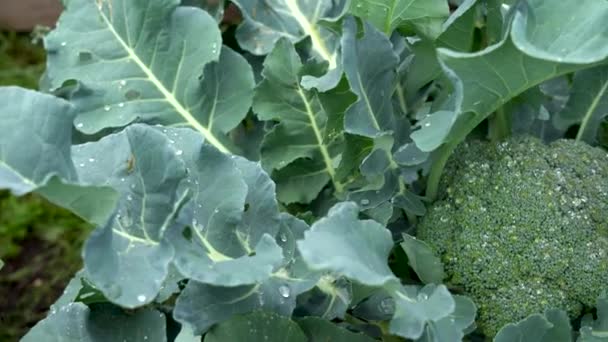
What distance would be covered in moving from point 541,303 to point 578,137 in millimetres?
243

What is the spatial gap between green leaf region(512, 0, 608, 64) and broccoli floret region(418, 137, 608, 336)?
7.2 inches

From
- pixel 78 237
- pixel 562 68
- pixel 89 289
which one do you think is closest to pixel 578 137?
pixel 562 68

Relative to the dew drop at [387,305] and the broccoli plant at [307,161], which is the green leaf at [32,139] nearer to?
the broccoli plant at [307,161]

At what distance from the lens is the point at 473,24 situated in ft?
2.81

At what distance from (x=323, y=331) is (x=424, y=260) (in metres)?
0.13

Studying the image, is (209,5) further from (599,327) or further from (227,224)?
(599,327)

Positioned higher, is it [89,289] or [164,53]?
[164,53]

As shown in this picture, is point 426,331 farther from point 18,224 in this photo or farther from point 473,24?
point 18,224

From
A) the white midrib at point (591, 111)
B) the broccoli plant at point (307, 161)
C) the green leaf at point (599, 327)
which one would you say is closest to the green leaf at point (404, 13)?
the broccoli plant at point (307, 161)

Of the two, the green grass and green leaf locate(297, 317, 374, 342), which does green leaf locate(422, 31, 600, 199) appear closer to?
green leaf locate(297, 317, 374, 342)

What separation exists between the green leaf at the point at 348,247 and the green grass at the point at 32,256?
0.97 metres

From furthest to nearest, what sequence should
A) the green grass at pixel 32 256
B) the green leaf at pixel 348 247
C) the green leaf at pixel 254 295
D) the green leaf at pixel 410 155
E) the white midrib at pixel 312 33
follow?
the green grass at pixel 32 256
the white midrib at pixel 312 33
the green leaf at pixel 410 155
the green leaf at pixel 254 295
the green leaf at pixel 348 247

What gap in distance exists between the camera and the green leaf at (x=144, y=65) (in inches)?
36.3

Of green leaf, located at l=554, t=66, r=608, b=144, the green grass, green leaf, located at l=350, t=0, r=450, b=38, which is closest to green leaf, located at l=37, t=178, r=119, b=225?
green leaf, located at l=350, t=0, r=450, b=38
